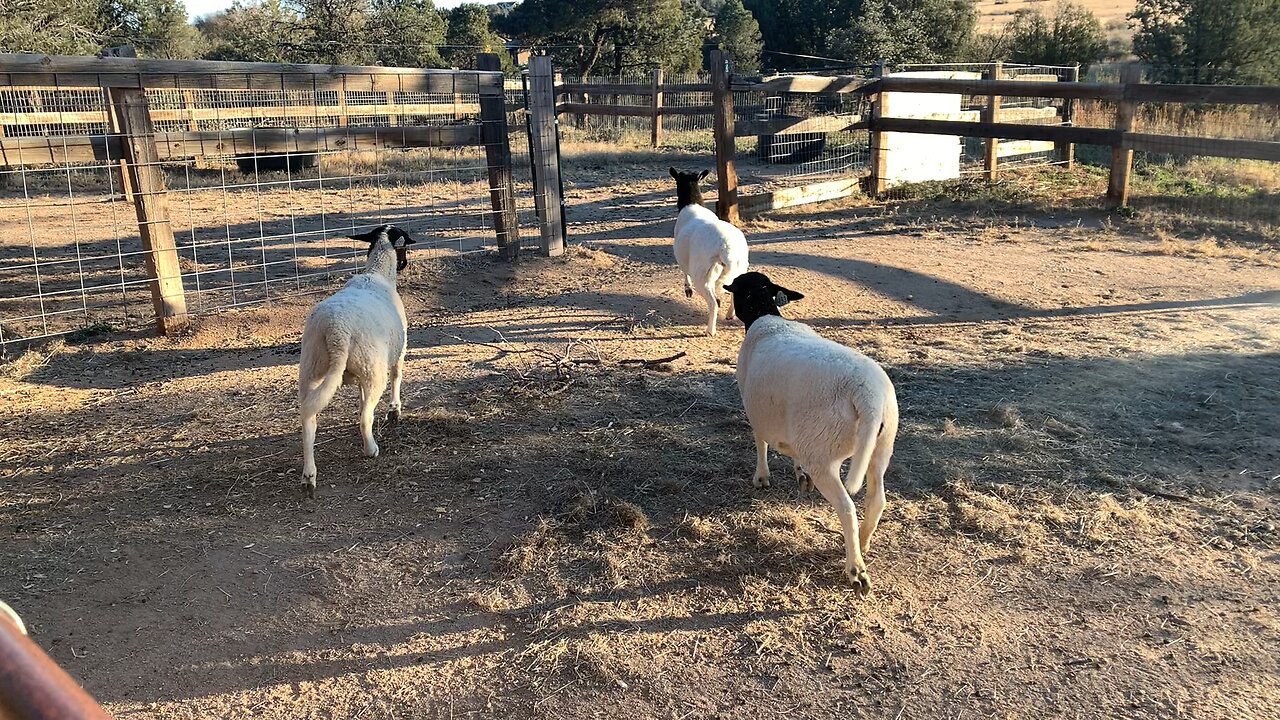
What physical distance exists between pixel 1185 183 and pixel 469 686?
1411cm

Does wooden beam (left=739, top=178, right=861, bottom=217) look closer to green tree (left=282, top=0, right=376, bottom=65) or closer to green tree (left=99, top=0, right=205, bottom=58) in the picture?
green tree (left=282, top=0, right=376, bottom=65)

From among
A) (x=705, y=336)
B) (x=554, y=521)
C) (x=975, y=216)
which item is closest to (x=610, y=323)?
(x=705, y=336)

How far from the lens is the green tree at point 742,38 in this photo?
112 feet

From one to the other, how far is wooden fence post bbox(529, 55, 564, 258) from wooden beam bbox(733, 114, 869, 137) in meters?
2.90

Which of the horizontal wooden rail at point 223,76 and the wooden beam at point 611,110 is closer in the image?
the horizontal wooden rail at point 223,76

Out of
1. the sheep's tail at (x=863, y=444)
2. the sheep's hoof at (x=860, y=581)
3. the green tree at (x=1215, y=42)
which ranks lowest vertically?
the sheep's hoof at (x=860, y=581)

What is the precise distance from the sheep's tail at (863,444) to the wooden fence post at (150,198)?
607 cm

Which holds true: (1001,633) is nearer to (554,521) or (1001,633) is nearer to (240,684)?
(554,521)

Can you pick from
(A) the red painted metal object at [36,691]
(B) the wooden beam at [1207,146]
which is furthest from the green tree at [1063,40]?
(A) the red painted metal object at [36,691]

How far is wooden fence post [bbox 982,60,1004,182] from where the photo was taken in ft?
44.9

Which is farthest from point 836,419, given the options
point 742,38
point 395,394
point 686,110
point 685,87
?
point 742,38

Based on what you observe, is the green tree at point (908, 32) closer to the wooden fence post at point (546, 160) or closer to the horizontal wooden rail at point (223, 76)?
the wooden fence post at point (546, 160)

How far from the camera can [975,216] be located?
39.2ft

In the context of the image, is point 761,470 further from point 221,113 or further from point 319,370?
point 221,113
